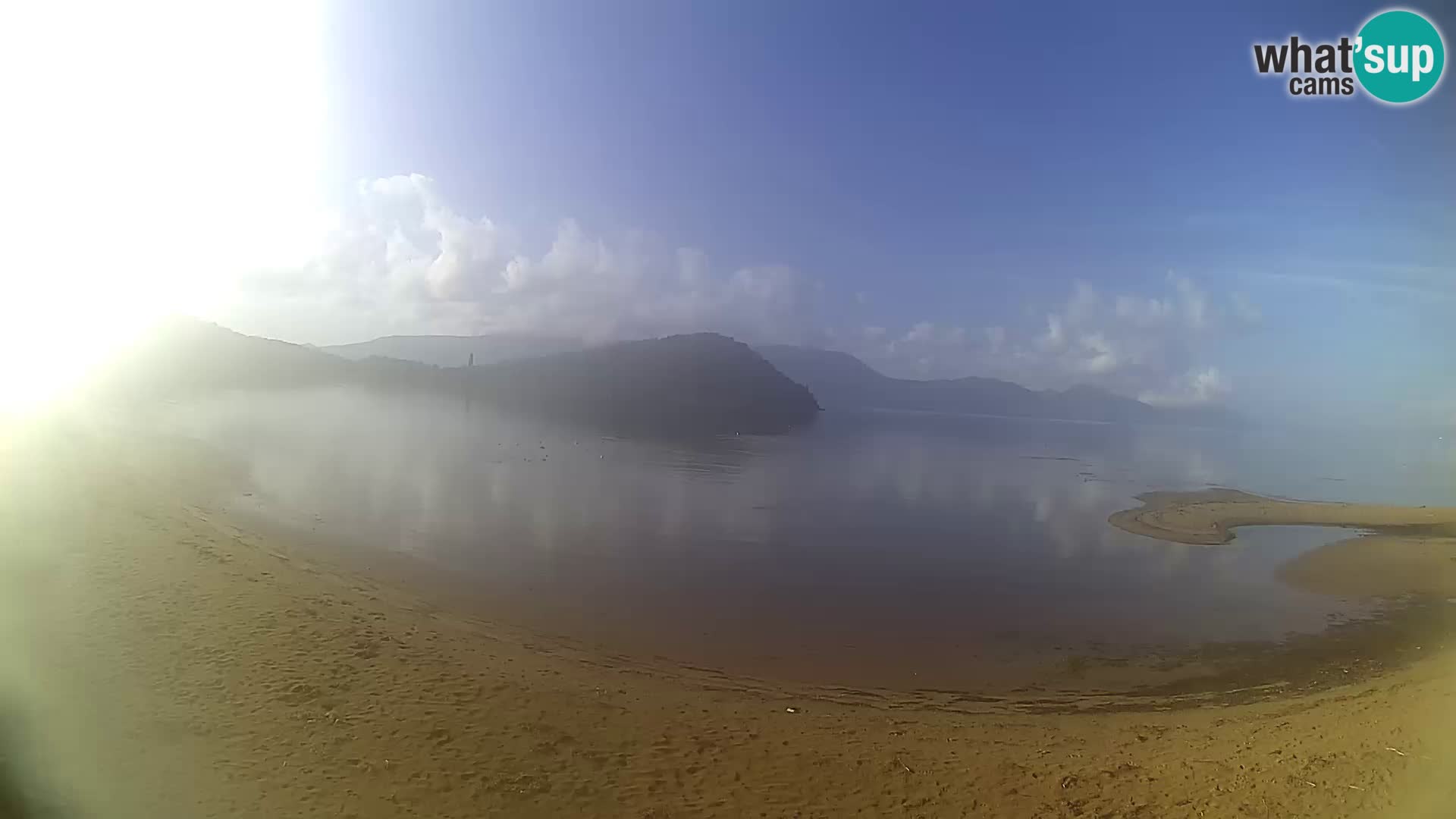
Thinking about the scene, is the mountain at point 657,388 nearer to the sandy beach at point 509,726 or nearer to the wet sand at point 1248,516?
the wet sand at point 1248,516

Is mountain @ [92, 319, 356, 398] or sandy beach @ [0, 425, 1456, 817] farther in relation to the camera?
mountain @ [92, 319, 356, 398]

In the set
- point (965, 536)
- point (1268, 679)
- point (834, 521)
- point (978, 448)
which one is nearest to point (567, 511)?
point (834, 521)

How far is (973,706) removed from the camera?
35.9 ft

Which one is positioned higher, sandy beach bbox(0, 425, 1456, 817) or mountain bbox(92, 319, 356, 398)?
mountain bbox(92, 319, 356, 398)

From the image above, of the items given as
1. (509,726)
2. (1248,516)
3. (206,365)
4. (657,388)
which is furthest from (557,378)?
(509,726)

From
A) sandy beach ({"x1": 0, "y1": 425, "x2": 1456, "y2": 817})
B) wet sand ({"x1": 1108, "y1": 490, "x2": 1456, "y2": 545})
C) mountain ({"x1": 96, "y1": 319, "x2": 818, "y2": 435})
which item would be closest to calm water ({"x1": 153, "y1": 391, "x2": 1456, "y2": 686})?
wet sand ({"x1": 1108, "y1": 490, "x2": 1456, "y2": 545})

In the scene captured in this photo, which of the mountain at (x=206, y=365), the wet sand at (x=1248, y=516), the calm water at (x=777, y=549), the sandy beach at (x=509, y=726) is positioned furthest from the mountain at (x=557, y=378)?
the sandy beach at (x=509, y=726)

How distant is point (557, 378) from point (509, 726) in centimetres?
13102

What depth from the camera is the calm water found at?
14039 millimetres

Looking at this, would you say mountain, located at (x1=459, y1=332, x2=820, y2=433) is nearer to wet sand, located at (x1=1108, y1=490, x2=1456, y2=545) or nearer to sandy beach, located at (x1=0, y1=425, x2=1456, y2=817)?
wet sand, located at (x1=1108, y1=490, x2=1456, y2=545)

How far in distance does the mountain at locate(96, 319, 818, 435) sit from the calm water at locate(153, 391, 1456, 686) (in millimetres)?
31034

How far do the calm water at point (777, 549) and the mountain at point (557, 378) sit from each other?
1222 inches

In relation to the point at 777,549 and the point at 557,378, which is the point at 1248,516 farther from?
the point at 557,378

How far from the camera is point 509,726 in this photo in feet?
27.3
